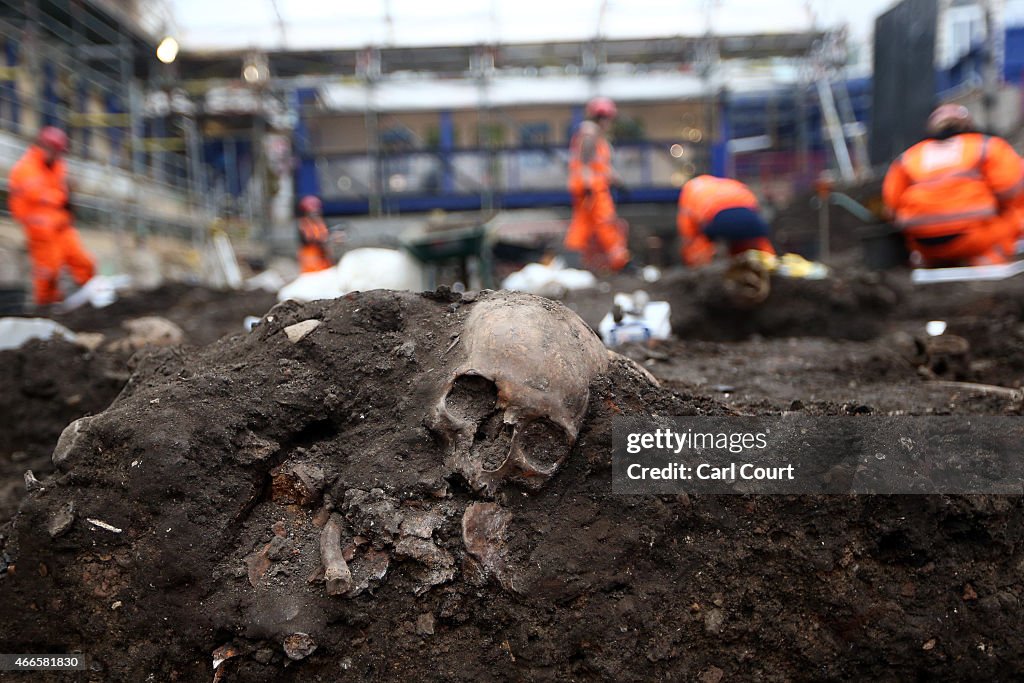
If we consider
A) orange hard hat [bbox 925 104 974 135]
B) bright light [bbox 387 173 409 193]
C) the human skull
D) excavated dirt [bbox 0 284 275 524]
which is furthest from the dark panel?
excavated dirt [bbox 0 284 275 524]

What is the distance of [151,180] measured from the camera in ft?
35.4

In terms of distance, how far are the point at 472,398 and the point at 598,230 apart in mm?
5928

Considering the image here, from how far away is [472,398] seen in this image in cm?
158

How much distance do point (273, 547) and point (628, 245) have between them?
A: 10.6m

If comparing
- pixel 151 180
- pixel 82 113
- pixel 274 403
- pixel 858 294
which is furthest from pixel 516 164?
pixel 274 403

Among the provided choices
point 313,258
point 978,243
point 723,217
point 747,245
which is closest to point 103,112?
point 313,258

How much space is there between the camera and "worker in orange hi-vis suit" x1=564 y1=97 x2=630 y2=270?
7102mm

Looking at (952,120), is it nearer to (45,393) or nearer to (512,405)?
(512,405)

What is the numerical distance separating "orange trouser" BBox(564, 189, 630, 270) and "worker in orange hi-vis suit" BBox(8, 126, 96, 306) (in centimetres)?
508

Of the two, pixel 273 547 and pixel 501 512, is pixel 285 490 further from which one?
pixel 501 512

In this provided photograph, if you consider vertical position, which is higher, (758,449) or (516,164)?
(516,164)

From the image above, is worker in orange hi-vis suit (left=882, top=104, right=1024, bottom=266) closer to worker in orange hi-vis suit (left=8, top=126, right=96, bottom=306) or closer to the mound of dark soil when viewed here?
the mound of dark soil

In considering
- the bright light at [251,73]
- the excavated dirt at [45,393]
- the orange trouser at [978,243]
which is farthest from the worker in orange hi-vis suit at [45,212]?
the orange trouser at [978,243]

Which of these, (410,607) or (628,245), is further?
(628,245)
